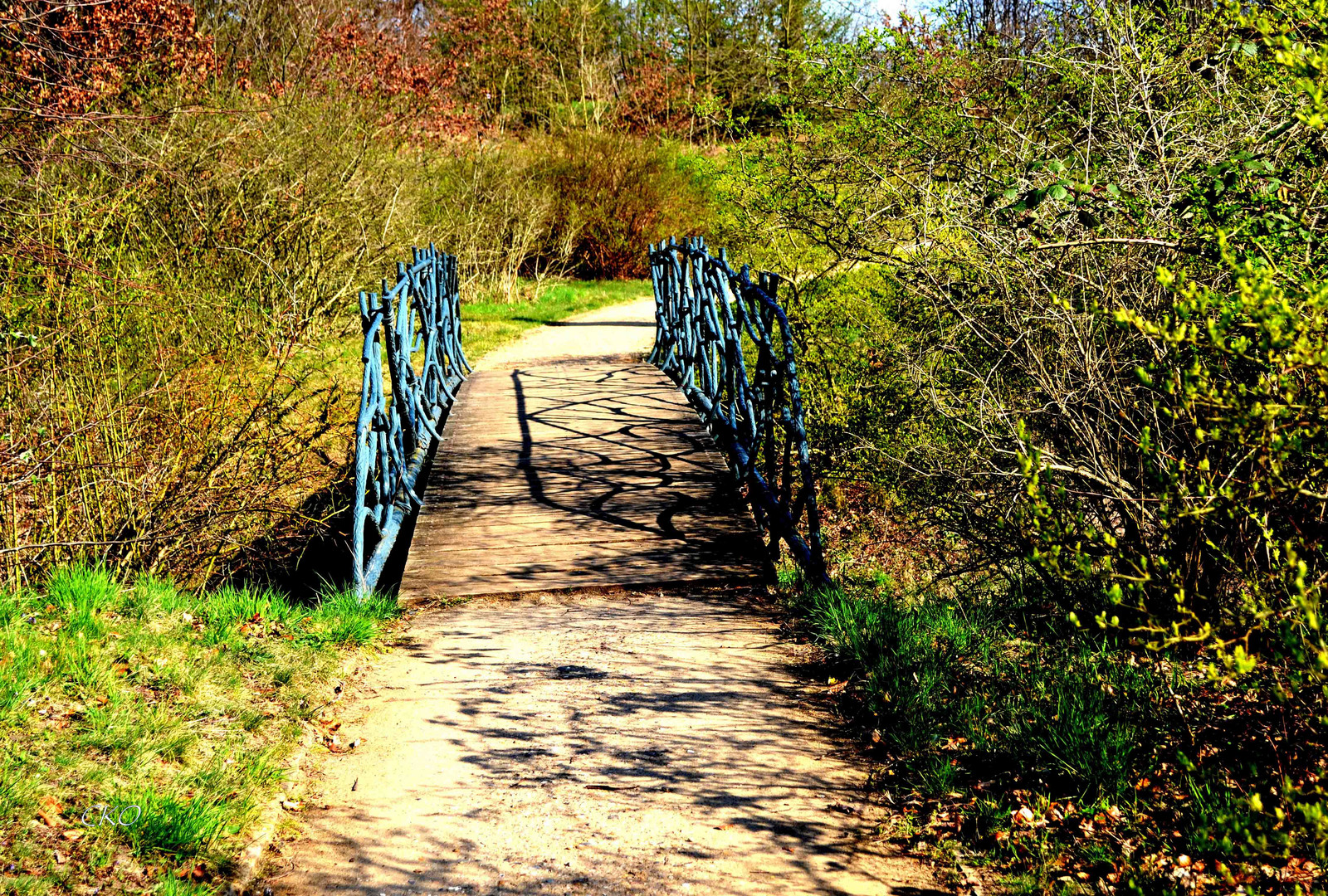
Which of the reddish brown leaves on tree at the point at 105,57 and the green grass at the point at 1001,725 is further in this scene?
the reddish brown leaves on tree at the point at 105,57

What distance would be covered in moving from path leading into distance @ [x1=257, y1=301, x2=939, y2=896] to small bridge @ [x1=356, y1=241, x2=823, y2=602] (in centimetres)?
4

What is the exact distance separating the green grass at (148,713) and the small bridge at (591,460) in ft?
3.08

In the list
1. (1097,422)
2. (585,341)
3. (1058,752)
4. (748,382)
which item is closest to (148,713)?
(1058,752)

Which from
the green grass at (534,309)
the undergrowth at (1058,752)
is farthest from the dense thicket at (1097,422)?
the green grass at (534,309)

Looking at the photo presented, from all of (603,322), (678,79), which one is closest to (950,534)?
(603,322)

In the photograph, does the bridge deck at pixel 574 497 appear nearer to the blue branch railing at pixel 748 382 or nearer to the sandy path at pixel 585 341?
the blue branch railing at pixel 748 382

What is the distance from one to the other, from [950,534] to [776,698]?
3.06 meters

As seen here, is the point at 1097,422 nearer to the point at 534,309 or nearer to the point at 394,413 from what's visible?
the point at 394,413

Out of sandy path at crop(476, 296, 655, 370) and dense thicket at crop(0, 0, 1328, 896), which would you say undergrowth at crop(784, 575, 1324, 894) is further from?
sandy path at crop(476, 296, 655, 370)

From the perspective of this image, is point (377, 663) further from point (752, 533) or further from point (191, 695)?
point (752, 533)

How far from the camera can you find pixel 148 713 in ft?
11.3

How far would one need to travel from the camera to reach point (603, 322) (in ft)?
53.7

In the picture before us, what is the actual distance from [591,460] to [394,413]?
1630mm

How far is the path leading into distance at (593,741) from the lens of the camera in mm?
2809
